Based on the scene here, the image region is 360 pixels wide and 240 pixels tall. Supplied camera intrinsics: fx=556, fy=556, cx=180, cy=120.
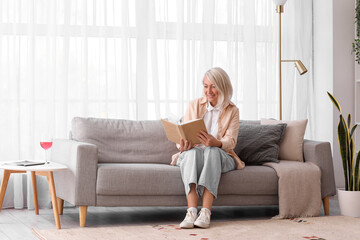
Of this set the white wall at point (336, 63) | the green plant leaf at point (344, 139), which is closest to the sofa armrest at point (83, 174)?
the green plant leaf at point (344, 139)

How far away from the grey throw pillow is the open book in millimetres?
582

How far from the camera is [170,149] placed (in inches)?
167

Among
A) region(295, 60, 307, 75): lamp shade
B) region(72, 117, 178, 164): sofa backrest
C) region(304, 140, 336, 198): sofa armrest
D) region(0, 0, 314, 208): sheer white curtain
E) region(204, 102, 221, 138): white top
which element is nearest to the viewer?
region(204, 102, 221, 138): white top

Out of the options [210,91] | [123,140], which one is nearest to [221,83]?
[210,91]

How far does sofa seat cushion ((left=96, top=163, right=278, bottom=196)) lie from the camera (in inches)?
141

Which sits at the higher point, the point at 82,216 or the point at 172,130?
the point at 172,130

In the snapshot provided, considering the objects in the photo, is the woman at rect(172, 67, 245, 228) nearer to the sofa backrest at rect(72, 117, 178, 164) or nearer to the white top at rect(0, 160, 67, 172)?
the sofa backrest at rect(72, 117, 178, 164)

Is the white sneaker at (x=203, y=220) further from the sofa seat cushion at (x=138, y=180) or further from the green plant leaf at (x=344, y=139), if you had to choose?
the green plant leaf at (x=344, y=139)

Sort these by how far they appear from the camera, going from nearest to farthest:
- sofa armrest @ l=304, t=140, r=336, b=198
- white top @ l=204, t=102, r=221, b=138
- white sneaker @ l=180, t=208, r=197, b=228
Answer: white sneaker @ l=180, t=208, r=197, b=228, white top @ l=204, t=102, r=221, b=138, sofa armrest @ l=304, t=140, r=336, b=198

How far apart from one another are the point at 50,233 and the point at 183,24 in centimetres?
Result: 236

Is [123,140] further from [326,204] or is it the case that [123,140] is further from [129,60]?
[326,204]

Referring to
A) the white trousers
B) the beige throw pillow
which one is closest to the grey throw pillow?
the beige throw pillow

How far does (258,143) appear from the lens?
13.5ft

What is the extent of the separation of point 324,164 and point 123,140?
1488 mm
